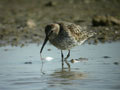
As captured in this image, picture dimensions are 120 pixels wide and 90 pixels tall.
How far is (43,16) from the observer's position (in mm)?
17875

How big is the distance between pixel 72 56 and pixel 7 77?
10.7 feet

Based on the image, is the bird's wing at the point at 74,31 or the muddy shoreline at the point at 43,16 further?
the muddy shoreline at the point at 43,16

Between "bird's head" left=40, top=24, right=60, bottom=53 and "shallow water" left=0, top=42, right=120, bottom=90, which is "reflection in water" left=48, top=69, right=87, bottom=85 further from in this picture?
"bird's head" left=40, top=24, right=60, bottom=53

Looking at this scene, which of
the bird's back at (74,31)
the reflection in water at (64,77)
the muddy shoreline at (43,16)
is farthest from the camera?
the muddy shoreline at (43,16)

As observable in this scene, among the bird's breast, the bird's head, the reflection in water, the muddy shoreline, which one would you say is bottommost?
the reflection in water

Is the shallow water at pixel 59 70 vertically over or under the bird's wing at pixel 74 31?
under

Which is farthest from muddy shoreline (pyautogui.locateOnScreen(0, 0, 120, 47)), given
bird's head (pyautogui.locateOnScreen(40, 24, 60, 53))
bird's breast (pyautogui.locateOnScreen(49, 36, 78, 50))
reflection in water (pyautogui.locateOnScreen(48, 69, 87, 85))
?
reflection in water (pyautogui.locateOnScreen(48, 69, 87, 85))

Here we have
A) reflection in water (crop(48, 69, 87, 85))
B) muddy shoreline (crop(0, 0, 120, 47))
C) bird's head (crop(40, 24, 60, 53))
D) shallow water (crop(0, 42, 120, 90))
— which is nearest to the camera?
shallow water (crop(0, 42, 120, 90))

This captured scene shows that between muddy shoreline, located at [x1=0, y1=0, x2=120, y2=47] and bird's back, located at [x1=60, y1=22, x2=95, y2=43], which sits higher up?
muddy shoreline, located at [x1=0, y1=0, x2=120, y2=47]

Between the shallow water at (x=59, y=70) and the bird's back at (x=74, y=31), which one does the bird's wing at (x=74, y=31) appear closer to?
the bird's back at (x=74, y=31)

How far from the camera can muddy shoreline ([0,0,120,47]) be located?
13.8m

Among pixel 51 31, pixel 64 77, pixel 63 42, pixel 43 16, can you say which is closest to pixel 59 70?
pixel 64 77

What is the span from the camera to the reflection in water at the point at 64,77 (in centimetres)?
702

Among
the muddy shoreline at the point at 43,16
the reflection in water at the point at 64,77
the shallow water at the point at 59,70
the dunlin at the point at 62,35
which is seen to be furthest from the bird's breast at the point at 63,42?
the muddy shoreline at the point at 43,16
